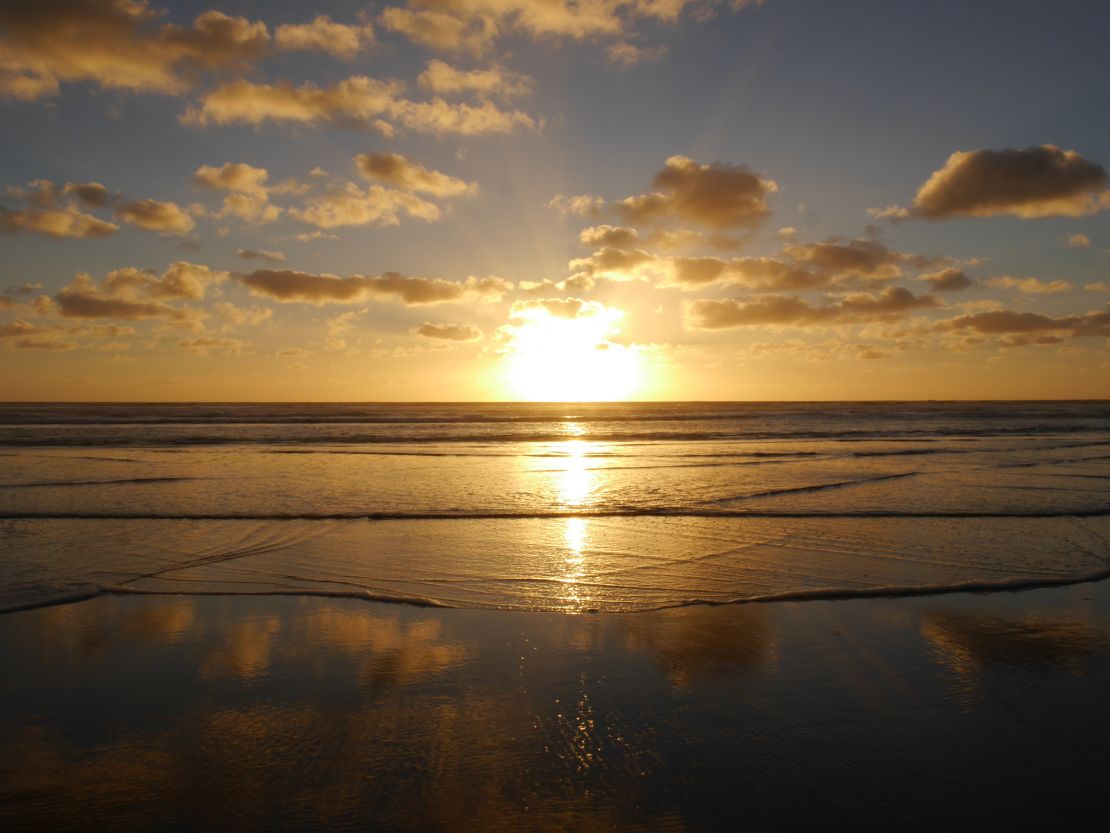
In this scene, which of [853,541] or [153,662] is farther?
[853,541]

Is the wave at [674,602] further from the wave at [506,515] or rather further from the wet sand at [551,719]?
the wave at [506,515]

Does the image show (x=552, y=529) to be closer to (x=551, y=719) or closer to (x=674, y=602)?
(x=674, y=602)

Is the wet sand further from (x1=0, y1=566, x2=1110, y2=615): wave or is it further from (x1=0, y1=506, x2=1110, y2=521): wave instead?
(x1=0, y1=506, x2=1110, y2=521): wave

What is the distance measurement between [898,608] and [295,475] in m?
17.3

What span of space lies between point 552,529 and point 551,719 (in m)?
7.02

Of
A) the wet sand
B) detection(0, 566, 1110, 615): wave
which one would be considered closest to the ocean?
detection(0, 566, 1110, 615): wave

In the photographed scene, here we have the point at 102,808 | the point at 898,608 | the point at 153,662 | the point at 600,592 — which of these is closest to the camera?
the point at 102,808

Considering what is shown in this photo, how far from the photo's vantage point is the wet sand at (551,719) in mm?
3645

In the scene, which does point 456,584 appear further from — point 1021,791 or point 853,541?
point 853,541

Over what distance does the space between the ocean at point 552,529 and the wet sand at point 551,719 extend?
1.06 metres

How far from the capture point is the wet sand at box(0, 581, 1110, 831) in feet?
12.0

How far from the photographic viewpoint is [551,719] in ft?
15.2

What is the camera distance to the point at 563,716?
4.68 metres

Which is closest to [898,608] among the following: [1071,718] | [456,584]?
[1071,718]
